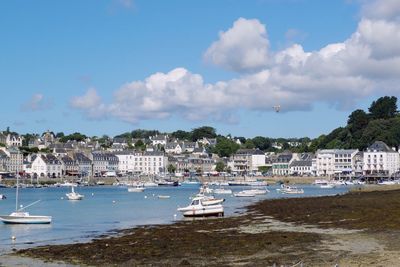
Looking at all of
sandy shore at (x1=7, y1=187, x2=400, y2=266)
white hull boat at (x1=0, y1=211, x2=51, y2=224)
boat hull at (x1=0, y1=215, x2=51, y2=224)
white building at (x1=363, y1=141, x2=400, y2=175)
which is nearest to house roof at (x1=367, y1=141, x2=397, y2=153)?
white building at (x1=363, y1=141, x2=400, y2=175)

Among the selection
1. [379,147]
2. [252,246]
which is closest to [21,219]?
[252,246]

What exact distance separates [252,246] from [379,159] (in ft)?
569

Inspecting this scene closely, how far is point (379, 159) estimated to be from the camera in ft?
646

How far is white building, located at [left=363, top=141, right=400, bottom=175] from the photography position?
645 feet

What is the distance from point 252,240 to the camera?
108 ft

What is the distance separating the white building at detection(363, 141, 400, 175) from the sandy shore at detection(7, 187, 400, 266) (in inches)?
6192

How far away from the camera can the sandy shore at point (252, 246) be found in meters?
26.2

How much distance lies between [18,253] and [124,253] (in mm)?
5843

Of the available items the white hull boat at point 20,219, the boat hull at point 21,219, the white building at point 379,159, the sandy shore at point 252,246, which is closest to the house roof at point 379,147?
the white building at point 379,159

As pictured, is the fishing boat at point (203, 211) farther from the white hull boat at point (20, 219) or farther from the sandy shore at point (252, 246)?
the white hull boat at point (20, 219)

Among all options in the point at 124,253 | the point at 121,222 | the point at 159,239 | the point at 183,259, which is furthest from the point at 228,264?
the point at 121,222

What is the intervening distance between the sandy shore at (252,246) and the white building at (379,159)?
157 meters

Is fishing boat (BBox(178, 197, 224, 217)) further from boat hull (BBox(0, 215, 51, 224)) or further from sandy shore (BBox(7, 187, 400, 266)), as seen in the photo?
boat hull (BBox(0, 215, 51, 224))

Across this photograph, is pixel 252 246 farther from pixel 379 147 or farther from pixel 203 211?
pixel 379 147
